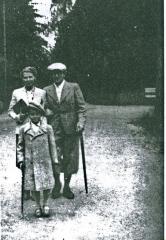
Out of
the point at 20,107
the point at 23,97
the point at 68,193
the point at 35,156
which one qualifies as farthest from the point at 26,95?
the point at 68,193

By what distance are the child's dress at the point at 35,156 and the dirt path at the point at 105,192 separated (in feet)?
1.16

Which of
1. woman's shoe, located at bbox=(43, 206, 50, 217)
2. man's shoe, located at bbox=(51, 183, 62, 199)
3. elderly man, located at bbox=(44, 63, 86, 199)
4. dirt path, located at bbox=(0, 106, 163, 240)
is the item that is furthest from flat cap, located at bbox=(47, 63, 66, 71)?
woman's shoe, located at bbox=(43, 206, 50, 217)

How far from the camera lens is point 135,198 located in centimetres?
473

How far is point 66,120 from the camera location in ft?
16.1

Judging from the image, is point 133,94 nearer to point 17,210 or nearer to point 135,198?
point 135,198

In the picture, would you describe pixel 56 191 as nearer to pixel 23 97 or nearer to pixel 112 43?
pixel 23 97

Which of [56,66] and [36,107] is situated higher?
[56,66]

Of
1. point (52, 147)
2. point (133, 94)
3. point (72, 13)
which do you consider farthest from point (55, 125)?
point (72, 13)

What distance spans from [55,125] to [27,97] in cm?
49

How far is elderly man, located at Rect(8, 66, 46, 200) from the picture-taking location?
455 centimetres

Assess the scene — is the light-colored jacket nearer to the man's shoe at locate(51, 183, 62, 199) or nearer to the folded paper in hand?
the folded paper in hand

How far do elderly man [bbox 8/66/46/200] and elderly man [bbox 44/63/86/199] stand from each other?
0.16 m

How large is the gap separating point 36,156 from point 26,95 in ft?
2.31

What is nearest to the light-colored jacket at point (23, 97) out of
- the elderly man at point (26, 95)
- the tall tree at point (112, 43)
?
the elderly man at point (26, 95)
